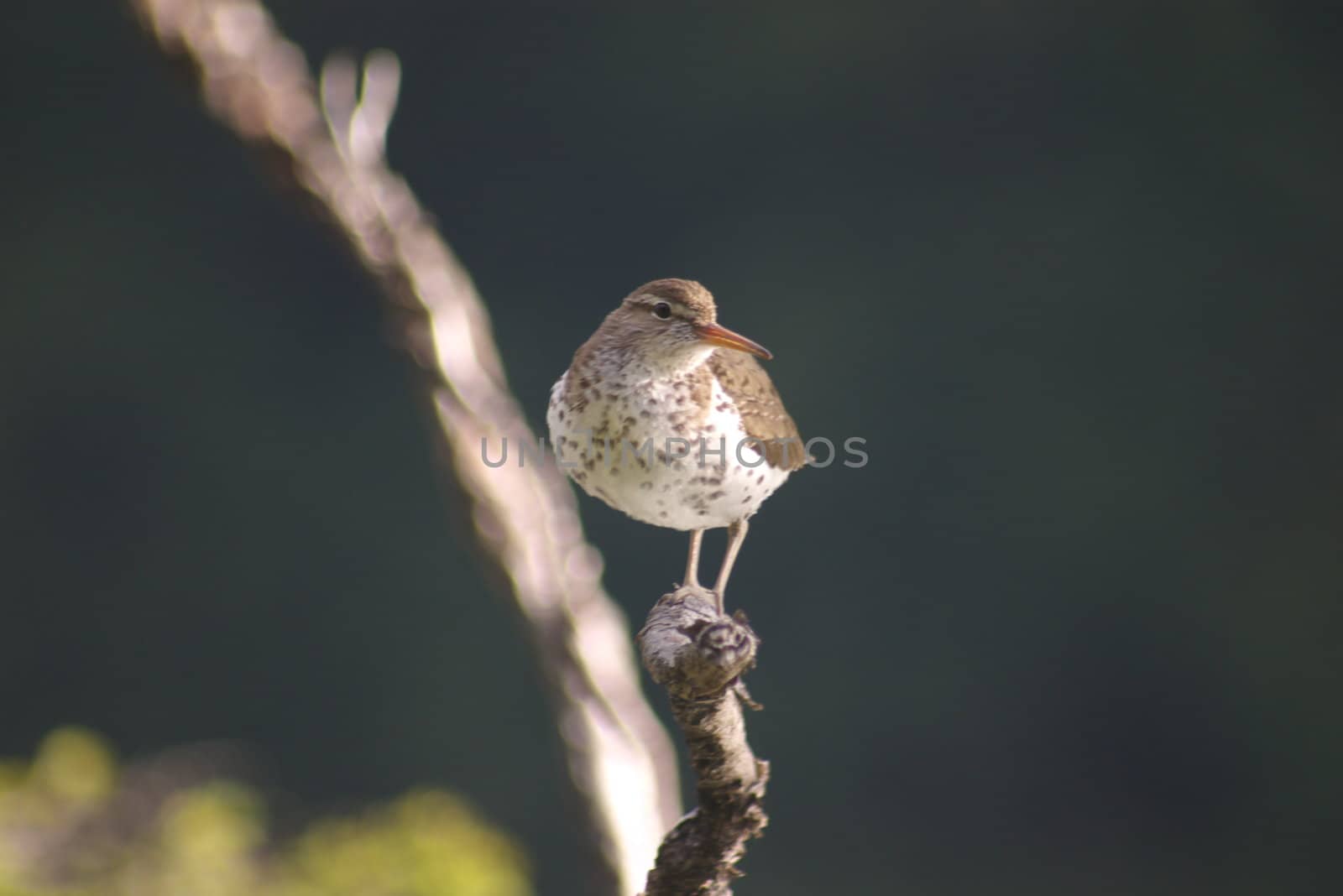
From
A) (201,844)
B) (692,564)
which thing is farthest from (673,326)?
(201,844)

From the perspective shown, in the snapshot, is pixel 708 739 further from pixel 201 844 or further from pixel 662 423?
pixel 201 844

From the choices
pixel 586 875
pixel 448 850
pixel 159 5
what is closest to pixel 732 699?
pixel 586 875

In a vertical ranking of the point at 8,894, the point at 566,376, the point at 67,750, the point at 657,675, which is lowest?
the point at 657,675

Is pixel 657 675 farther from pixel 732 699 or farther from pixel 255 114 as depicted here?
pixel 255 114

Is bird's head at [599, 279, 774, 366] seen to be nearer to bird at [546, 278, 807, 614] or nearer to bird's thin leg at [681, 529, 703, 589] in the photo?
bird at [546, 278, 807, 614]

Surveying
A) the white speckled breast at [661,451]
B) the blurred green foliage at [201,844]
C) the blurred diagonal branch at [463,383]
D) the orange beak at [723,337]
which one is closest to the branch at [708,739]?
the white speckled breast at [661,451]

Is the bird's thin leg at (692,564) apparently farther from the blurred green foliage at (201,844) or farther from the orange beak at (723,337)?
the blurred green foliage at (201,844)
